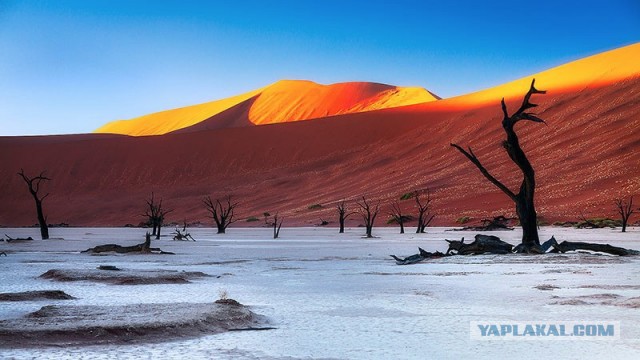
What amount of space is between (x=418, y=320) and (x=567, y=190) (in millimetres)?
50743

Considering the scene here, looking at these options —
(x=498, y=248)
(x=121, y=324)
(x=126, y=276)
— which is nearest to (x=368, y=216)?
(x=498, y=248)

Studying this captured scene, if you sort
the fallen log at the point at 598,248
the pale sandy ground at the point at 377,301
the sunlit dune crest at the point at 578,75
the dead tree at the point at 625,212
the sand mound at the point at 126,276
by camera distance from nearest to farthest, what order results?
the pale sandy ground at the point at 377,301
the sand mound at the point at 126,276
the fallen log at the point at 598,248
the dead tree at the point at 625,212
the sunlit dune crest at the point at 578,75

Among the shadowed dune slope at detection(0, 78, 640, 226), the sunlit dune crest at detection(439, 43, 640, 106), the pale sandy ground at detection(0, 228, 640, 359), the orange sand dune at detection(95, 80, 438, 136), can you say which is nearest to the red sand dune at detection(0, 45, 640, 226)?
the shadowed dune slope at detection(0, 78, 640, 226)

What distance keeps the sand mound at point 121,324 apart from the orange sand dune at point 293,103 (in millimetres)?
117810

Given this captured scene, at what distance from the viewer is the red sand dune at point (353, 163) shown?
59656mm

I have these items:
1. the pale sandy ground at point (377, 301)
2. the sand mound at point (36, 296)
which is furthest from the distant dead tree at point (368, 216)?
the sand mound at point (36, 296)

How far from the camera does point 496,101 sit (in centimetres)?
8794

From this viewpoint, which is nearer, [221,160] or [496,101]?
[496,101]

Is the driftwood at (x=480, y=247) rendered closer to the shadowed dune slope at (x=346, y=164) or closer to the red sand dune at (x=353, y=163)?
the red sand dune at (x=353, y=163)

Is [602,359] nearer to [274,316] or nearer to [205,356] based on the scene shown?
[205,356]

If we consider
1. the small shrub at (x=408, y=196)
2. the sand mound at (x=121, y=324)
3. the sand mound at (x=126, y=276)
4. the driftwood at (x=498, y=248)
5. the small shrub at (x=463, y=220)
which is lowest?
the sand mound at (x=121, y=324)

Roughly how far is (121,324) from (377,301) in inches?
141

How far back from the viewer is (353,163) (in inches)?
3297

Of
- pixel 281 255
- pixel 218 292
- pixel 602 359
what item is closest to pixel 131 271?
→ pixel 218 292
